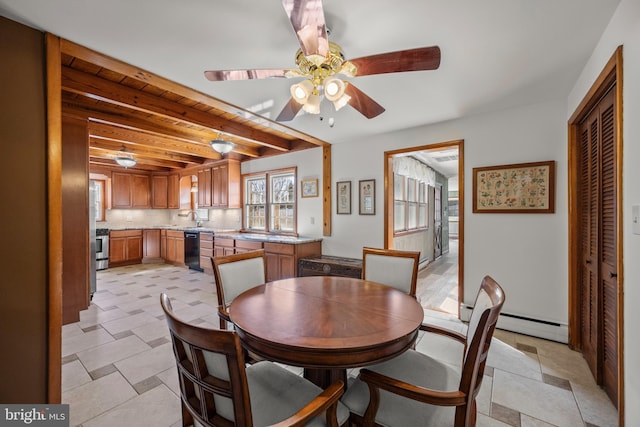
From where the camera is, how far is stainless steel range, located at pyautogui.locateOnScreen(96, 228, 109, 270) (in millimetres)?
5637

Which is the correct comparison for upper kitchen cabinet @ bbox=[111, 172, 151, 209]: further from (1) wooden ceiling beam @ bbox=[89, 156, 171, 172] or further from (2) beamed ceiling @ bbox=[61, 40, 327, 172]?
(2) beamed ceiling @ bbox=[61, 40, 327, 172]

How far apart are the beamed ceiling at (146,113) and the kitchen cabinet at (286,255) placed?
1.66 metres

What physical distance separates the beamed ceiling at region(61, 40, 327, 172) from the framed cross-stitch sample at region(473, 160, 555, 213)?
2.34 m

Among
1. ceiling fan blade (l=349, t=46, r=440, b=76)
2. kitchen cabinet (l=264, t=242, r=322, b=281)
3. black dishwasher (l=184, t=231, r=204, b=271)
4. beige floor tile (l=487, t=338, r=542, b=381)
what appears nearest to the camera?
ceiling fan blade (l=349, t=46, r=440, b=76)

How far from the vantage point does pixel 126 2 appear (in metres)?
1.50

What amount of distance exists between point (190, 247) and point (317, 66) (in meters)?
5.33

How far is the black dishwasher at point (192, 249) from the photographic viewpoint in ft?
19.0

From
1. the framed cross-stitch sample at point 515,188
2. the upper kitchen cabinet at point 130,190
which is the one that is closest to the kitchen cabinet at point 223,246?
the upper kitchen cabinet at point 130,190

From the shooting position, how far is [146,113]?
11.5 ft

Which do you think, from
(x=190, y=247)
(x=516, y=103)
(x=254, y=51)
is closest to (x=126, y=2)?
(x=254, y=51)

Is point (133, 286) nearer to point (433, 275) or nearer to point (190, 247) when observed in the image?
point (190, 247)

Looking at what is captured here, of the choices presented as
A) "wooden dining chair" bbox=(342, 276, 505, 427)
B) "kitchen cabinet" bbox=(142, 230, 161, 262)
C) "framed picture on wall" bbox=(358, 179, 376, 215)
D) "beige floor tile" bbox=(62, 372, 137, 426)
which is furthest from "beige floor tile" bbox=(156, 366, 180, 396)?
"kitchen cabinet" bbox=(142, 230, 161, 262)

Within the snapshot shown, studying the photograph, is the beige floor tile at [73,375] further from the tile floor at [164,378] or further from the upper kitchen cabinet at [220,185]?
the upper kitchen cabinet at [220,185]

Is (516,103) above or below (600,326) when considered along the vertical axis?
above
